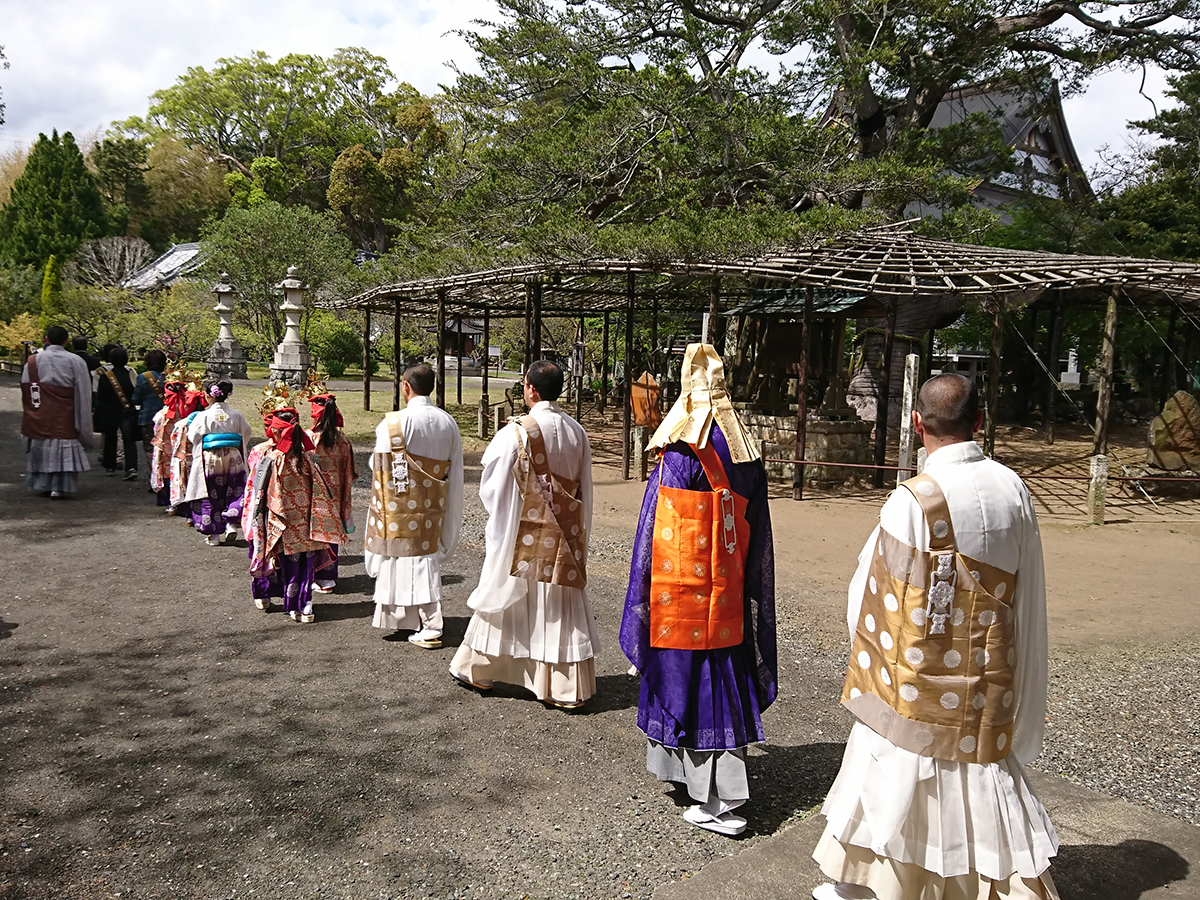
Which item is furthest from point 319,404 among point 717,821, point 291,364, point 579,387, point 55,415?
point 291,364

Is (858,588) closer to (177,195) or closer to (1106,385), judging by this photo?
(1106,385)

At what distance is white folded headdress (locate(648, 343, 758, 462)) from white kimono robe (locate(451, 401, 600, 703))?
0.98 metres

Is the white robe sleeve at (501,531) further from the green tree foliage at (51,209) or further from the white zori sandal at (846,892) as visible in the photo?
the green tree foliage at (51,209)

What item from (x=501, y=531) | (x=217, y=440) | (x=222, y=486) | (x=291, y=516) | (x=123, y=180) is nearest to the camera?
(x=501, y=531)

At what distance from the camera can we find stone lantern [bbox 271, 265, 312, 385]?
22656mm

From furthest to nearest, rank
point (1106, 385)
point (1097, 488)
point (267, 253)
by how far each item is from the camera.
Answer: point (267, 253) → point (1106, 385) → point (1097, 488)

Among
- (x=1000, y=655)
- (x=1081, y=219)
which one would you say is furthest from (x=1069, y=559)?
(x=1081, y=219)

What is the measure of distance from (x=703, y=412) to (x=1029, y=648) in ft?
4.45

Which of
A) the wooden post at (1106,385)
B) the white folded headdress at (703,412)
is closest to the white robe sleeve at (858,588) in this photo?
the white folded headdress at (703,412)

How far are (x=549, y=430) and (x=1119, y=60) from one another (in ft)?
54.7

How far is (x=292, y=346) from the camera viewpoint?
904 inches

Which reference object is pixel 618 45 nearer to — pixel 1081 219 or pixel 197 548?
pixel 1081 219

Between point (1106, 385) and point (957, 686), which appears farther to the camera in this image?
point (1106, 385)

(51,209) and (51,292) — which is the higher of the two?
(51,209)
